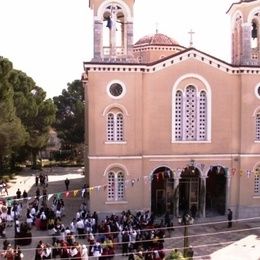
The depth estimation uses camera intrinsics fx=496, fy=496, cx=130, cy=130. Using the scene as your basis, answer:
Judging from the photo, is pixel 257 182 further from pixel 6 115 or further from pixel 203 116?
pixel 6 115

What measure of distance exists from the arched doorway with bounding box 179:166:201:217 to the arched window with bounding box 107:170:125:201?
3.92m

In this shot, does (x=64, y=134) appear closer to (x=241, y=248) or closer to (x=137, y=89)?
(x=137, y=89)

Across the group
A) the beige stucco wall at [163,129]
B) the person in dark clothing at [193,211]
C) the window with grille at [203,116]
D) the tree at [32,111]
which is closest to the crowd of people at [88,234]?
the beige stucco wall at [163,129]

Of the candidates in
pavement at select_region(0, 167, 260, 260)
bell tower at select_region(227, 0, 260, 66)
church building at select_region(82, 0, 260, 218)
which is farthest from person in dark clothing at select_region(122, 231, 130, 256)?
bell tower at select_region(227, 0, 260, 66)

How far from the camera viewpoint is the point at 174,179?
95.1 ft

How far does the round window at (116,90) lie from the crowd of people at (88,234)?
21.6ft

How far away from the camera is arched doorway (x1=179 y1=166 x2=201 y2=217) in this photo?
3002cm

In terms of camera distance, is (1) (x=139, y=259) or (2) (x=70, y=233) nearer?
(1) (x=139, y=259)

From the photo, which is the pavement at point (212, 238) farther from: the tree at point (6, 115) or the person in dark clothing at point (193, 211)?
the tree at point (6, 115)

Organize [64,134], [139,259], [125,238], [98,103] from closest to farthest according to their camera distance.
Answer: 1. [139,259]
2. [125,238]
3. [98,103]
4. [64,134]

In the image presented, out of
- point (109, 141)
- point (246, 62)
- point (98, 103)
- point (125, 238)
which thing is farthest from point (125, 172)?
point (246, 62)

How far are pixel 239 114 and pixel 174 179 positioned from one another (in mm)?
5433

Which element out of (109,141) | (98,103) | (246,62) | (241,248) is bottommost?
(241,248)

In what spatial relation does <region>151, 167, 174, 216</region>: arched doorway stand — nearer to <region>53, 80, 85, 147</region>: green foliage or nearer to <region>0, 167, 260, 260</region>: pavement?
<region>0, 167, 260, 260</region>: pavement
